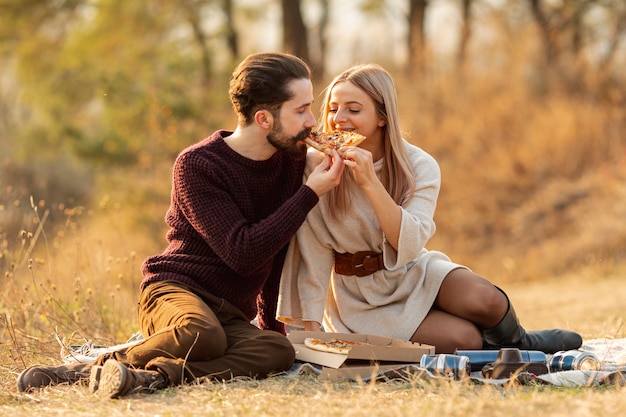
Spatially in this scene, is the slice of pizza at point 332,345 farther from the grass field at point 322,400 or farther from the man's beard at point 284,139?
the man's beard at point 284,139

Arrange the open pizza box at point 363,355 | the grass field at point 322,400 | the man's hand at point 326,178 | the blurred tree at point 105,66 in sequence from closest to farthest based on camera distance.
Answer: the grass field at point 322,400 → the open pizza box at point 363,355 → the man's hand at point 326,178 → the blurred tree at point 105,66

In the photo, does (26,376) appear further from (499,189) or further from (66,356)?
(499,189)

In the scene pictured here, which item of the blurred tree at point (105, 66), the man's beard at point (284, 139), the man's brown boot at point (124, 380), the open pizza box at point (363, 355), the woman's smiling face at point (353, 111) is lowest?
the man's brown boot at point (124, 380)

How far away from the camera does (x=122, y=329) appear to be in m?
6.16

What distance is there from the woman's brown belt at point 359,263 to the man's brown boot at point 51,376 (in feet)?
4.72

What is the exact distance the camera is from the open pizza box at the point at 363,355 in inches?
177

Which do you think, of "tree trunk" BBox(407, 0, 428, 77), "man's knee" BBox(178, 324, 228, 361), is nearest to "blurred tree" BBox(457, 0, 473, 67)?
"tree trunk" BBox(407, 0, 428, 77)

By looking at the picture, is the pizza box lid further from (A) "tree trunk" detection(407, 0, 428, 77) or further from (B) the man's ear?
(A) "tree trunk" detection(407, 0, 428, 77)

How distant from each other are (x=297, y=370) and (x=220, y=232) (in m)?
0.76

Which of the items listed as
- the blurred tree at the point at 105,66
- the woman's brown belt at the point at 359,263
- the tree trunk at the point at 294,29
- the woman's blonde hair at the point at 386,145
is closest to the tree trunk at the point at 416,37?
the tree trunk at the point at 294,29

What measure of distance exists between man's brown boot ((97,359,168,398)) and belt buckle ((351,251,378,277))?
1325 millimetres

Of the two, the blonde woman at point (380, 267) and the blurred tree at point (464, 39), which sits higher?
the blurred tree at point (464, 39)

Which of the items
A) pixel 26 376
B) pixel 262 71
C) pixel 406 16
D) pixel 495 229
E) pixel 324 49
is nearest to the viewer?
pixel 26 376

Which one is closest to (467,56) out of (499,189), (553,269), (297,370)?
(499,189)
